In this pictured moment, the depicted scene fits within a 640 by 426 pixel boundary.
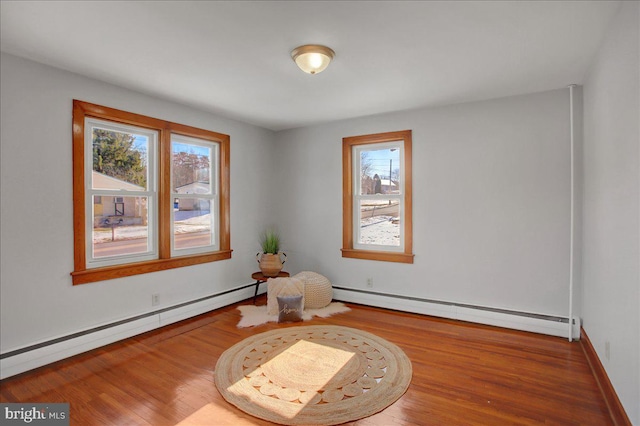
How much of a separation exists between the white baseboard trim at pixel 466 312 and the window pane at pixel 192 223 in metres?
1.95

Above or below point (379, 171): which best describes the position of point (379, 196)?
below

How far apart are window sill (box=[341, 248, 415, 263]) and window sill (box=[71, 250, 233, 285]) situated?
1715 mm

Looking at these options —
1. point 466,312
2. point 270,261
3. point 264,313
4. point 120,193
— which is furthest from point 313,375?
point 120,193

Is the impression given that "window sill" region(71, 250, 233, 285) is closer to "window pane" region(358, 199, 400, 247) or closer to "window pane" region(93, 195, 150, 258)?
"window pane" region(93, 195, 150, 258)

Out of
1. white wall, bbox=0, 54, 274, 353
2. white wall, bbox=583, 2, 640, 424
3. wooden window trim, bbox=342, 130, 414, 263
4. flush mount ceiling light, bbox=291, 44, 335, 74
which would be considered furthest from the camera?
wooden window trim, bbox=342, 130, 414, 263

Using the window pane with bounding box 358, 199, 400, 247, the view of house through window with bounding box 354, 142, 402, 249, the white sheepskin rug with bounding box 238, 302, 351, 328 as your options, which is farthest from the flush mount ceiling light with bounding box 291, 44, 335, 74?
the white sheepskin rug with bounding box 238, 302, 351, 328

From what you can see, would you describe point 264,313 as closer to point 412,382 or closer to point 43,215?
point 412,382

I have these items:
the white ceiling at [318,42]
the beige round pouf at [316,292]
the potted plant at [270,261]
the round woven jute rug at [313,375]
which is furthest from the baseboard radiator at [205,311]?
the white ceiling at [318,42]

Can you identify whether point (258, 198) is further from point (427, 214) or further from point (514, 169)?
point (514, 169)

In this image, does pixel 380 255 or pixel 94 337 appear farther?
pixel 380 255

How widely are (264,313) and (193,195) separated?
67.7 inches

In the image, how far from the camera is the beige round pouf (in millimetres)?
4211

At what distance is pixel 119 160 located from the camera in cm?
343

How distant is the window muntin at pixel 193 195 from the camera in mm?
3984
